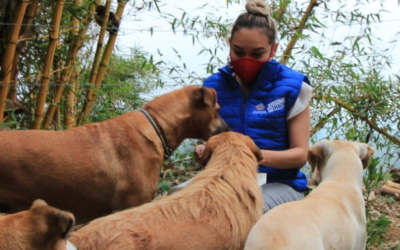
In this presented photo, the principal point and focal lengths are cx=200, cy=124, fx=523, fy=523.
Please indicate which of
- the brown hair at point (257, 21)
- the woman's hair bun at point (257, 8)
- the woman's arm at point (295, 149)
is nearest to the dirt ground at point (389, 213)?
the woman's arm at point (295, 149)

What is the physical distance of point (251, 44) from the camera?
4.11m

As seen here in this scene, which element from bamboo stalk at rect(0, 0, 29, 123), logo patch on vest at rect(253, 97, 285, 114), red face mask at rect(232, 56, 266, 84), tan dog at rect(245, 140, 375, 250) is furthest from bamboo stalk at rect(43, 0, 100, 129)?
tan dog at rect(245, 140, 375, 250)

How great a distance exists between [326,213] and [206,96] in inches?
58.1

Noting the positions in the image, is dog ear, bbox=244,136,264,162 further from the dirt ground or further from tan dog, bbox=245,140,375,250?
the dirt ground

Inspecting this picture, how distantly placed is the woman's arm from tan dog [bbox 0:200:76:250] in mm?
2086

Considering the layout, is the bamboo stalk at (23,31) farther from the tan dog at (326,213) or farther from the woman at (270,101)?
the tan dog at (326,213)

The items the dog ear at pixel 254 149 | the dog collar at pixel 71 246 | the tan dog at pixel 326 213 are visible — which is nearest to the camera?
the dog collar at pixel 71 246

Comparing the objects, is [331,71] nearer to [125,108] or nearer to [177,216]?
[125,108]

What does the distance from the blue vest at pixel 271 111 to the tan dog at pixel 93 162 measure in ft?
0.96

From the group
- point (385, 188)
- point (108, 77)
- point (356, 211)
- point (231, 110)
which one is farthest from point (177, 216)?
point (108, 77)

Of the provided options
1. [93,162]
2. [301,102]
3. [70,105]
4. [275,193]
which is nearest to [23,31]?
[70,105]

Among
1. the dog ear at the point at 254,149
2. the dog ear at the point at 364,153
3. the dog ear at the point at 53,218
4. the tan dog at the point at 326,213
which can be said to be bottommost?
the tan dog at the point at 326,213

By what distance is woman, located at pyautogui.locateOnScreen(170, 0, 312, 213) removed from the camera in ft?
13.5

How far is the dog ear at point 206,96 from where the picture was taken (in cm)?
419
